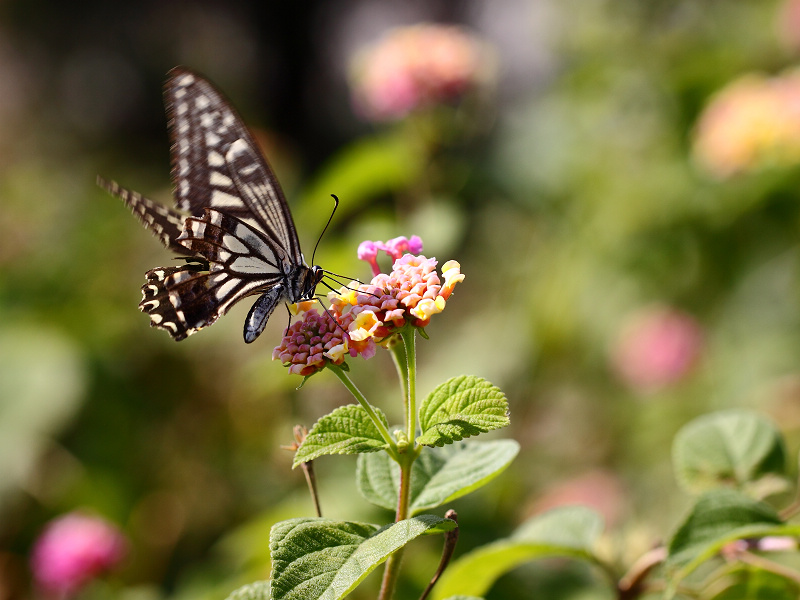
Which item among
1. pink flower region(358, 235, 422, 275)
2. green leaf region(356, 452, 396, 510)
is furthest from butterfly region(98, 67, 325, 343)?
green leaf region(356, 452, 396, 510)

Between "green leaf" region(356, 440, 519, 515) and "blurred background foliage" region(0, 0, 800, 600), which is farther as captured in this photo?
"blurred background foliage" region(0, 0, 800, 600)

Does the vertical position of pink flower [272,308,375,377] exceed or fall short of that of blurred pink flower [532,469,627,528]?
it exceeds it

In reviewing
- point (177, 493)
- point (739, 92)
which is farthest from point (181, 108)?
point (739, 92)

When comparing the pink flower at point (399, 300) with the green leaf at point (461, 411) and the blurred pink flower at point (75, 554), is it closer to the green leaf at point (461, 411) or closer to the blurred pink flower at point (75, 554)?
the green leaf at point (461, 411)

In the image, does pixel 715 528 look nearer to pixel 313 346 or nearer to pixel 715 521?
pixel 715 521

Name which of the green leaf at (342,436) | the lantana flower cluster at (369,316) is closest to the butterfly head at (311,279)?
the lantana flower cluster at (369,316)

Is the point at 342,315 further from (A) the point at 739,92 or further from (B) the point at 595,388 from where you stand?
(B) the point at 595,388

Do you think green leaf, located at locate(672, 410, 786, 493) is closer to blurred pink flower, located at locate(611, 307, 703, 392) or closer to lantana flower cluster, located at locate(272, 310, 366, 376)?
lantana flower cluster, located at locate(272, 310, 366, 376)
